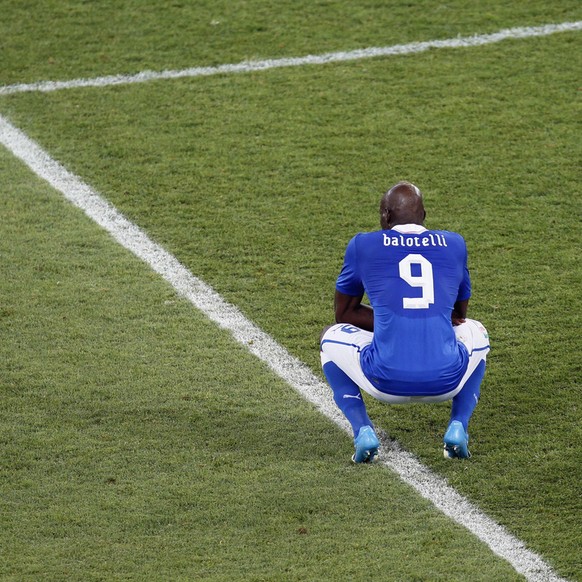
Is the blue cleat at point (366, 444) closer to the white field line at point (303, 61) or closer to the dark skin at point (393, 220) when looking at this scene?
the dark skin at point (393, 220)

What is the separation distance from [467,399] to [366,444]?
1.47 ft

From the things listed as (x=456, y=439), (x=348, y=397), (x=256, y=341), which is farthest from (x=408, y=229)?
(x=256, y=341)

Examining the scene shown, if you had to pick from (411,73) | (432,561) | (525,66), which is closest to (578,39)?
(525,66)

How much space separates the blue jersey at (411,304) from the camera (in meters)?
4.77

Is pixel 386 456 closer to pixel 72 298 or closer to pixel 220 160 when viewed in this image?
pixel 72 298

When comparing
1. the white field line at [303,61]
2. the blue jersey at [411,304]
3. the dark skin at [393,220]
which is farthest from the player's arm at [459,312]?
the white field line at [303,61]

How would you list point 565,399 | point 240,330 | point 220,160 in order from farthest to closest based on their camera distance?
1. point 220,160
2. point 240,330
3. point 565,399

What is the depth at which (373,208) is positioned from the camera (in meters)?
7.10

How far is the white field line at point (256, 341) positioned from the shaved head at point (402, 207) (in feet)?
3.01

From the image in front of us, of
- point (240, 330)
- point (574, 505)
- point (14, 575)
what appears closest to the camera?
point (14, 575)

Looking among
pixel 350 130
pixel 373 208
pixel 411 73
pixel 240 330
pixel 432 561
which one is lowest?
pixel 432 561

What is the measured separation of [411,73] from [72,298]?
330 cm

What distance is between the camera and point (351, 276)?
495 centimetres

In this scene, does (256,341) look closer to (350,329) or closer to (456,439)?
(350,329)
